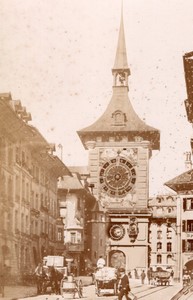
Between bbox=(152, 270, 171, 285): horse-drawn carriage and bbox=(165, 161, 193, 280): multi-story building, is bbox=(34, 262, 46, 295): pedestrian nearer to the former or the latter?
bbox=(165, 161, 193, 280): multi-story building


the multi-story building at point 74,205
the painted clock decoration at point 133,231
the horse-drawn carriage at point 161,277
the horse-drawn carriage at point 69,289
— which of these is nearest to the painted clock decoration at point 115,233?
the painted clock decoration at point 133,231

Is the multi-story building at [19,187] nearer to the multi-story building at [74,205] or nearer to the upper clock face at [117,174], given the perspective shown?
the multi-story building at [74,205]

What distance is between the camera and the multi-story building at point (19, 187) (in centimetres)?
938

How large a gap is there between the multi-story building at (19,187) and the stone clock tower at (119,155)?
2.20 feet

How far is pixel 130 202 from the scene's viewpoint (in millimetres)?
15938

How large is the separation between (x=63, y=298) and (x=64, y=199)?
191 inches

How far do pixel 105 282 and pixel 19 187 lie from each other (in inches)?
67.3

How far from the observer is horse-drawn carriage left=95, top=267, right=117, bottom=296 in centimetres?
1024

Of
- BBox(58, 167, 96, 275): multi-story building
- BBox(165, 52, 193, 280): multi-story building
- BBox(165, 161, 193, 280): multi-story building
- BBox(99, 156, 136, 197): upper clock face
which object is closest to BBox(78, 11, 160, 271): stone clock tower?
BBox(99, 156, 136, 197): upper clock face

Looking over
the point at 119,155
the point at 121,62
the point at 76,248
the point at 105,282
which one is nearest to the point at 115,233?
the point at 76,248

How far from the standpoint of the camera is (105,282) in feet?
34.6

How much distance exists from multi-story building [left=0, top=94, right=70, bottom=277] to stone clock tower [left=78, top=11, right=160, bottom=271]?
67cm

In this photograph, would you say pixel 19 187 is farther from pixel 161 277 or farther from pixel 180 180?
pixel 161 277

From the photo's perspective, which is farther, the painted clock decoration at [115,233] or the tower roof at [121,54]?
the painted clock decoration at [115,233]
